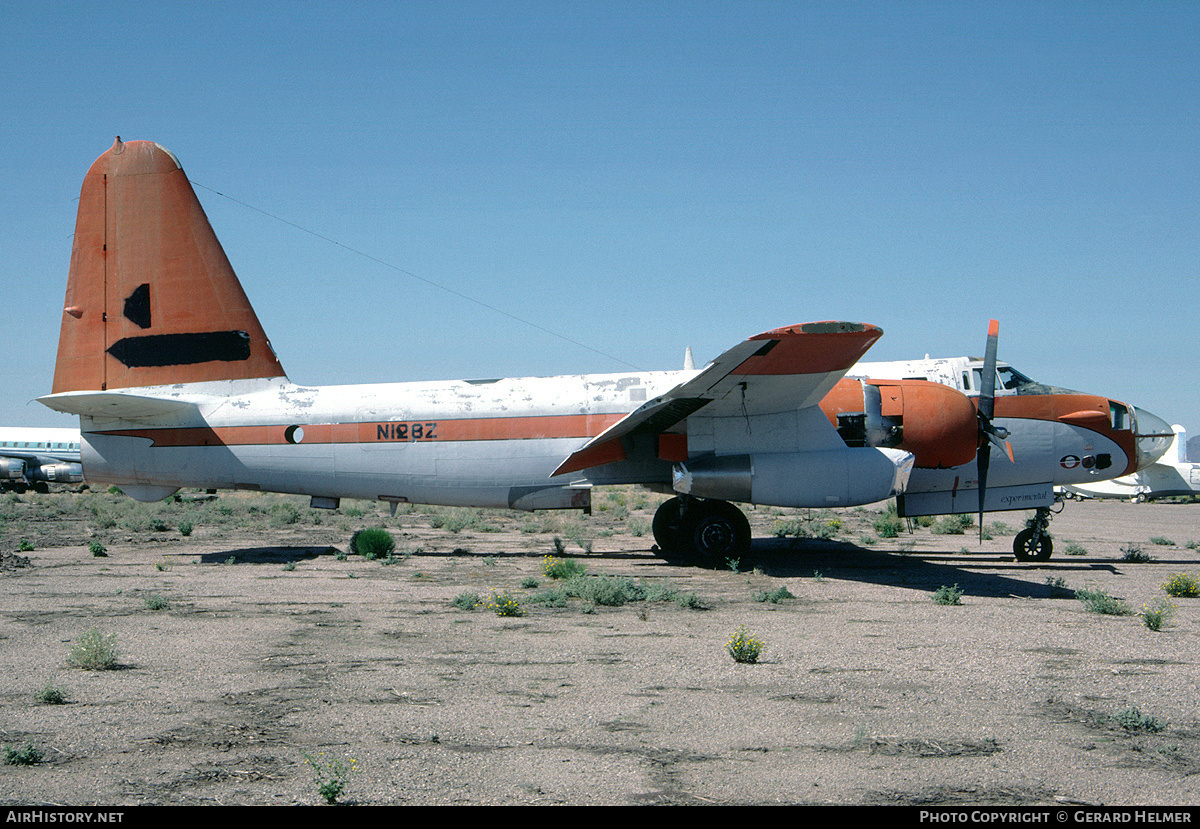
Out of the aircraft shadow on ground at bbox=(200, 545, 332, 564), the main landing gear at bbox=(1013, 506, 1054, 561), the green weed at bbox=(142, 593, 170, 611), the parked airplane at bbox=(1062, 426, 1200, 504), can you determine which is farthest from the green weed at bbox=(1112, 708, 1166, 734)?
the parked airplane at bbox=(1062, 426, 1200, 504)

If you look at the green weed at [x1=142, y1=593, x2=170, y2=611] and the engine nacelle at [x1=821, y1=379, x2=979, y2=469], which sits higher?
the engine nacelle at [x1=821, y1=379, x2=979, y2=469]

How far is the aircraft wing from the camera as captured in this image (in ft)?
40.4

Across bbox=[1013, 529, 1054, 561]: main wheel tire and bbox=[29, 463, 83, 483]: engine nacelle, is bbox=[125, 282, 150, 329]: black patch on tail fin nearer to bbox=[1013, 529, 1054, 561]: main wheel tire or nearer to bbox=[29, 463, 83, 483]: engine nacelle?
bbox=[1013, 529, 1054, 561]: main wheel tire

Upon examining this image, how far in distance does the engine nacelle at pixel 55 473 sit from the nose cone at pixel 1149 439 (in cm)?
4791

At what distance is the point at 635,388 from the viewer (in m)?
16.4

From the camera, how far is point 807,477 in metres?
14.3

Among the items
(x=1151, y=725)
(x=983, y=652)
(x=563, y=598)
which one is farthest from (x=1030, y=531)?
(x=1151, y=725)

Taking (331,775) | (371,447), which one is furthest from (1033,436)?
(331,775)

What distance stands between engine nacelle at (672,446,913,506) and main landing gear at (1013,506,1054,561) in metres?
3.77

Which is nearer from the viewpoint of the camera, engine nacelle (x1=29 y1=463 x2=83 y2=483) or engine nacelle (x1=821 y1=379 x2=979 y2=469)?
engine nacelle (x1=821 y1=379 x2=979 y2=469)

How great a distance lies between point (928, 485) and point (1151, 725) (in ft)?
33.9

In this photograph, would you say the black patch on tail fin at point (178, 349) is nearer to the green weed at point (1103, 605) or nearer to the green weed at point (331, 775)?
the green weed at point (331, 775)

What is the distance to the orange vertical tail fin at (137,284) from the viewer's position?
16.2 metres
